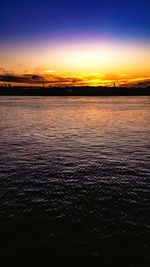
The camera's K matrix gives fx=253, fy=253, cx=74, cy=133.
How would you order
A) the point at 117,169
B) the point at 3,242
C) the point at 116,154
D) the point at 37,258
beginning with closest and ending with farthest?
the point at 37,258
the point at 3,242
the point at 117,169
the point at 116,154

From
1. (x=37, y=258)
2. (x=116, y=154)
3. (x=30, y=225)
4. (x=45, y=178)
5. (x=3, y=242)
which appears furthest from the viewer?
(x=116, y=154)

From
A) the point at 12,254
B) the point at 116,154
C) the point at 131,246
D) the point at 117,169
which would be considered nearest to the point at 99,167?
the point at 117,169

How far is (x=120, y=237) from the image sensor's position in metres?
15.0

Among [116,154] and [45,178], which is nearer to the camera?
[45,178]

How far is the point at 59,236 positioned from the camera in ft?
49.7

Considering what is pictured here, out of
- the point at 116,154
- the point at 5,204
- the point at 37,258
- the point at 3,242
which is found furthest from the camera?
the point at 116,154

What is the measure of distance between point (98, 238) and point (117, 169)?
12.4 meters

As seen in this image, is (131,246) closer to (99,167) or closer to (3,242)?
(3,242)

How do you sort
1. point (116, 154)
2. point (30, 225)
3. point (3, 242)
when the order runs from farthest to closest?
point (116, 154), point (30, 225), point (3, 242)

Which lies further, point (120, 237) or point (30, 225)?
point (30, 225)

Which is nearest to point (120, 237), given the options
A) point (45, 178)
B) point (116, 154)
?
point (45, 178)

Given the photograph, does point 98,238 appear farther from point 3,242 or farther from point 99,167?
point 99,167

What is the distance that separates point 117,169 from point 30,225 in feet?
42.5

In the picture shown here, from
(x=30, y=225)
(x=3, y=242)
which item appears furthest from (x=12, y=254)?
(x=30, y=225)
